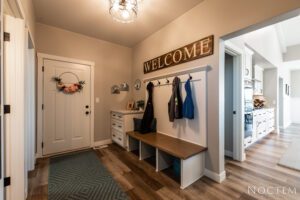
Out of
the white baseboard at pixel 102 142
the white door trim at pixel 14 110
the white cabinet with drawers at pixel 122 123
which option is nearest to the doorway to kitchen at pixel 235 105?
the white cabinet with drawers at pixel 122 123

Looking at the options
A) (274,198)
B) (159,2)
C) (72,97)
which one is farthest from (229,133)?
(72,97)

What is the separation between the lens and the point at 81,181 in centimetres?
205

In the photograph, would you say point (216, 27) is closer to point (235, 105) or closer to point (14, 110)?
point (235, 105)

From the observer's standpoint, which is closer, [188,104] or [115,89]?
[188,104]

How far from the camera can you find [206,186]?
1938 millimetres

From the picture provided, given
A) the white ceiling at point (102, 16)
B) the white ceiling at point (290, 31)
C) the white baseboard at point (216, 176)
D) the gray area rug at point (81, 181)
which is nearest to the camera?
the gray area rug at point (81, 181)

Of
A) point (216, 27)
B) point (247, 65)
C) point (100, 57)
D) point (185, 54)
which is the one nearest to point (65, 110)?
point (100, 57)

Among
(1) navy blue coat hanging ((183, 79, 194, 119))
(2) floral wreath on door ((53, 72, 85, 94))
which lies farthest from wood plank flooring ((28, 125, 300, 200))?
(2) floral wreath on door ((53, 72, 85, 94))

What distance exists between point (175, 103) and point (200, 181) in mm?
1247

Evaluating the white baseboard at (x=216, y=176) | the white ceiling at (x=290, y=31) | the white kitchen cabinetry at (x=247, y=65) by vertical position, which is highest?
the white ceiling at (x=290, y=31)

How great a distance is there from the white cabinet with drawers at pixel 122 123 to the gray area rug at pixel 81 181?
699mm

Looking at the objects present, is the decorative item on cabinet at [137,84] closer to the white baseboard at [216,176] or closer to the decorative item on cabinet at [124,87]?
the decorative item on cabinet at [124,87]

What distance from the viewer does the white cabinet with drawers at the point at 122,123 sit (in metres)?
3.18

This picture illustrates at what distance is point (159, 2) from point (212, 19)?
88 centimetres
